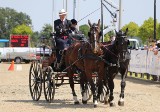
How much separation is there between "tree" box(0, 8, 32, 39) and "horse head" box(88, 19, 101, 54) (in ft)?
483

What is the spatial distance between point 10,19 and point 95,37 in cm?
15470

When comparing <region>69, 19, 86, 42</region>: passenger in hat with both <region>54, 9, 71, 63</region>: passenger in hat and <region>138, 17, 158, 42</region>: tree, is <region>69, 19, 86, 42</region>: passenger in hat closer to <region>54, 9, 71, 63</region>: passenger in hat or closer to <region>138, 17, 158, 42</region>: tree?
<region>54, 9, 71, 63</region>: passenger in hat

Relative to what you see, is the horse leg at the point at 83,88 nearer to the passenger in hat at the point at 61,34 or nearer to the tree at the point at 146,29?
the passenger in hat at the point at 61,34

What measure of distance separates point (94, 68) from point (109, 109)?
1194 mm

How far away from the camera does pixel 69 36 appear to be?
15.2 metres

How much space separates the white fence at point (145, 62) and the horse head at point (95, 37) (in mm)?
12318

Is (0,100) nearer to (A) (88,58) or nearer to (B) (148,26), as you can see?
(A) (88,58)

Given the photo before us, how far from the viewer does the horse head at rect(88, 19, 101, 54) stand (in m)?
13.0

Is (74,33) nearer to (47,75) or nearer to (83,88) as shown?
(47,75)

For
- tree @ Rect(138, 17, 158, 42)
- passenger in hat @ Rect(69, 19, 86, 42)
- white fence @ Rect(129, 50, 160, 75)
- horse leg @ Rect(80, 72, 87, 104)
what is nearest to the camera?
horse leg @ Rect(80, 72, 87, 104)

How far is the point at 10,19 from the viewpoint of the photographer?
166 metres

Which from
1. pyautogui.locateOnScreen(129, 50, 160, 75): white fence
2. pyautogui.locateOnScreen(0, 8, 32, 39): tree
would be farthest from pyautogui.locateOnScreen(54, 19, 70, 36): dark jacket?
pyautogui.locateOnScreen(0, 8, 32, 39): tree

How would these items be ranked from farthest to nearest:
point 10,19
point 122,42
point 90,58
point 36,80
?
point 10,19 → point 36,80 → point 122,42 → point 90,58

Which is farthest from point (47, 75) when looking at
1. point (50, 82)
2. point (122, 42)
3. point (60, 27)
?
point (122, 42)
